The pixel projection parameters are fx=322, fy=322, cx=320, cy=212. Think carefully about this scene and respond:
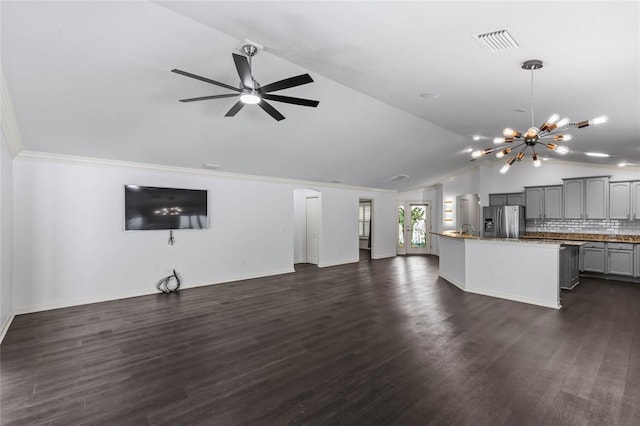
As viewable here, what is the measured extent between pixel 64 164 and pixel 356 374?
553 centimetres

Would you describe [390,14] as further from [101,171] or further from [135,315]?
[101,171]

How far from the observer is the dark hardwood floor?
2447mm

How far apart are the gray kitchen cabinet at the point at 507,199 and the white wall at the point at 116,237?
6072 mm

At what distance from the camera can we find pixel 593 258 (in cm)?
760

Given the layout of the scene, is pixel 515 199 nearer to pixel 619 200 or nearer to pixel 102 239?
pixel 619 200

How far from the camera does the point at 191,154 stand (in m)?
5.83

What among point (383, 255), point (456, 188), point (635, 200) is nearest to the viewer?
point (635, 200)

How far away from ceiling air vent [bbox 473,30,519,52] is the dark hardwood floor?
2876mm

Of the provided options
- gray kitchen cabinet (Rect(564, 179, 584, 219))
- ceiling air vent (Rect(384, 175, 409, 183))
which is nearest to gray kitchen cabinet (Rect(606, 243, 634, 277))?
gray kitchen cabinet (Rect(564, 179, 584, 219))

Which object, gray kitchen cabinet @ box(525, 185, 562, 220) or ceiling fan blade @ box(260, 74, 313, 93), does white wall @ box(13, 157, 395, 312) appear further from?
gray kitchen cabinet @ box(525, 185, 562, 220)

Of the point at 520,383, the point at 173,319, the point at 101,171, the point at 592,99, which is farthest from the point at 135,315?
the point at 592,99

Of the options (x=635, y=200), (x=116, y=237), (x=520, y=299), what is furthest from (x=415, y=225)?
(x=116, y=237)

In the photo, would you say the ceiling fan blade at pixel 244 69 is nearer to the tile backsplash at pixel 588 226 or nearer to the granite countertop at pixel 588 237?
the granite countertop at pixel 588 237

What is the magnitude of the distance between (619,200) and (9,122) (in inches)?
441
